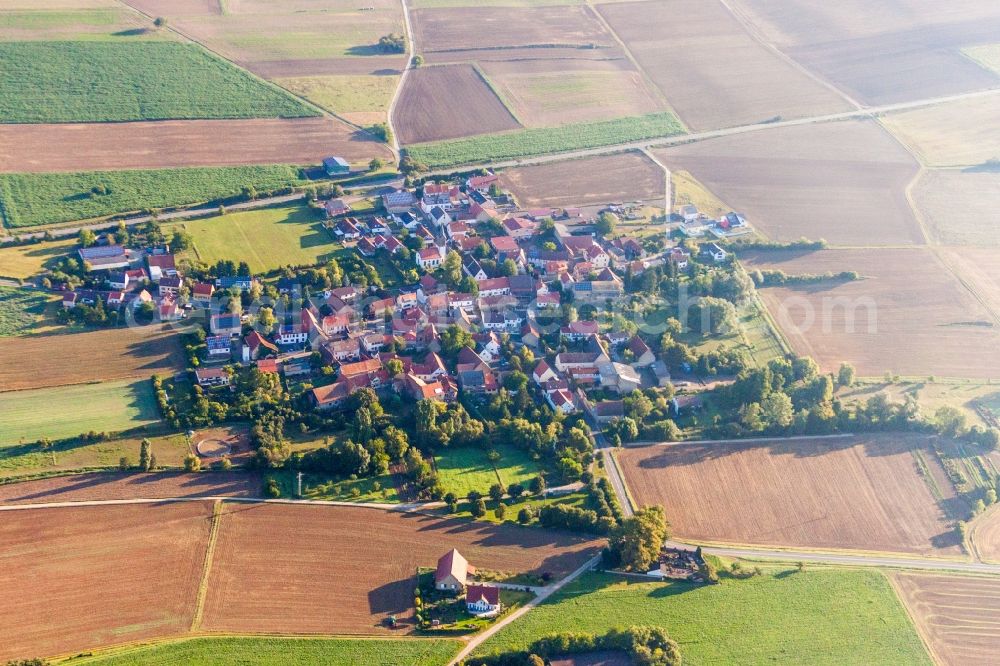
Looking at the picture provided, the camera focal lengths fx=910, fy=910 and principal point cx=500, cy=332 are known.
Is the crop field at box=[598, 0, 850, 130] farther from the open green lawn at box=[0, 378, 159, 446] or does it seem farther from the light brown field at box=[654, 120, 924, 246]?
the open green lawn at box=[0, 378, 159, 446]

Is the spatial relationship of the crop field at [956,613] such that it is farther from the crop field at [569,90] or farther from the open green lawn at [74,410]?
the crop field at [569,90]

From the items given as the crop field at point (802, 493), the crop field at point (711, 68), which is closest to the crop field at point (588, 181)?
the crop field at point (711, 68)

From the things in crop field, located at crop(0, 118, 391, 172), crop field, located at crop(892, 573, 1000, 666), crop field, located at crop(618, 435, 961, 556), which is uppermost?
crop field, located at crop(0, 118, 391, 172)

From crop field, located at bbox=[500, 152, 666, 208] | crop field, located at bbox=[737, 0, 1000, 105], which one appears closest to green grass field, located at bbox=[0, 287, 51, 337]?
crop field, located at bbox=[500, 152, 666, 208]

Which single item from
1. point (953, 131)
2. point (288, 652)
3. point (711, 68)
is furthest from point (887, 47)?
point (288, 652)

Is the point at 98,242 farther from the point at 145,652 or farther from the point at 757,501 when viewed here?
the point at 757,501

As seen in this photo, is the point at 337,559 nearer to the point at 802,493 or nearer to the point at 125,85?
the point at 802,493
